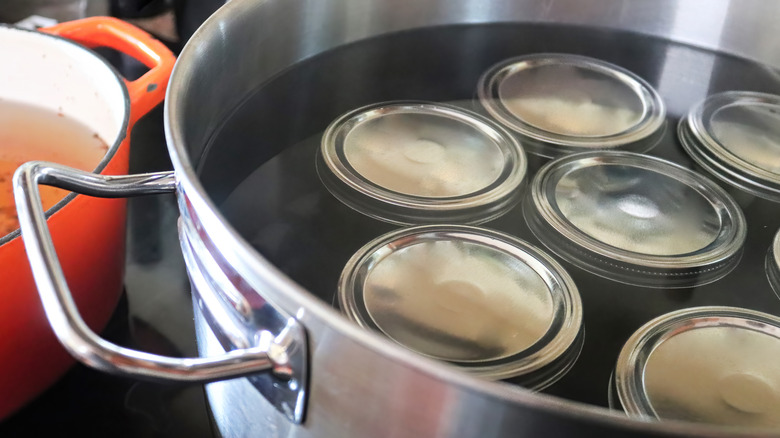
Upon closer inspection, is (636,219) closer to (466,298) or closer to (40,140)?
(466,298)

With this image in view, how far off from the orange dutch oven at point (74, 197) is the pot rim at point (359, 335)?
15cm

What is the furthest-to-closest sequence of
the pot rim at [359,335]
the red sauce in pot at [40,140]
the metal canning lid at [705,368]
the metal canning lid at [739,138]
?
the red sauce in pot at [40,140] → the metal canning lid at [739,138] → the metal canning lid at [705,368] → the pot rim at [359,335]

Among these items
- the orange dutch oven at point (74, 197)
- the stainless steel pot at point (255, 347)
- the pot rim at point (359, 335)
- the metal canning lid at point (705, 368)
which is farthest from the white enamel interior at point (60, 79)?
the metal canning lid at point (705, 368)

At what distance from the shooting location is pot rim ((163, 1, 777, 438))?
252mm

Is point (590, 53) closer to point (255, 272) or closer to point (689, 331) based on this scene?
point (689, 331)

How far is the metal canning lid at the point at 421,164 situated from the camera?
482 mm

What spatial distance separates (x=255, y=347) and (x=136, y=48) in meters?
0.38

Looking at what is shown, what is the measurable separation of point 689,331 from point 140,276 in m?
0.47

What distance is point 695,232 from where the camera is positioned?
48cm

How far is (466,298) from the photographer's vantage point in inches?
17.1

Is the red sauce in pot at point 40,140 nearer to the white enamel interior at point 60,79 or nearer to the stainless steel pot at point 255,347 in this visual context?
the white enamel interior at point 60,79

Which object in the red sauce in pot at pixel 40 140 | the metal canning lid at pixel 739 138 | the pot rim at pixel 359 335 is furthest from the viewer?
the red sauce in pot at pixel 40 140

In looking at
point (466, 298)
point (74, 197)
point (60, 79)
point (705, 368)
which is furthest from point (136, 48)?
point (705, 368)

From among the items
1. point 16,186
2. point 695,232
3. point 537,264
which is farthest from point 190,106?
point 695,232
